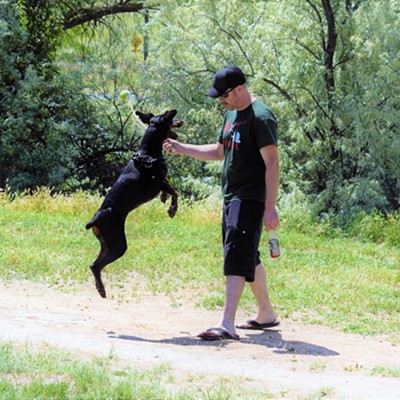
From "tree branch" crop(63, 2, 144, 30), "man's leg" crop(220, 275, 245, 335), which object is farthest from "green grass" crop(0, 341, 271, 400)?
"tree branch" crop(63, 2, 144, 30)

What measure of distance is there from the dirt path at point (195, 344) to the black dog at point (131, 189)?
2.00 feet

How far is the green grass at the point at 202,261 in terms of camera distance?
313 inches

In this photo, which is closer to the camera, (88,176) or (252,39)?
(252,39)

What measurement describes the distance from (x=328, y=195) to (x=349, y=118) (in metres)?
1.34

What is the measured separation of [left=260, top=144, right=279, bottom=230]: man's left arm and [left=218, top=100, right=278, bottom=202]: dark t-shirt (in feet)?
0.19

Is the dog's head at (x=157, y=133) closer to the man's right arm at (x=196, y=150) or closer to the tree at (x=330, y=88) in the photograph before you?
the man's right arm at (x=196, y=150)

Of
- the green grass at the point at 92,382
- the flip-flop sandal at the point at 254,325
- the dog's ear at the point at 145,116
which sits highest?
the dog's ear at the point at 145,116

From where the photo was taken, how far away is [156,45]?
17766 mm

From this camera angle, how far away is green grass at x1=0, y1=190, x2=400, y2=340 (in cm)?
795

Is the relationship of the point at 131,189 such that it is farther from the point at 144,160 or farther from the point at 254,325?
the point at 254,325

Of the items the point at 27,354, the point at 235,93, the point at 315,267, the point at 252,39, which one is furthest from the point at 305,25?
the point at 27,354

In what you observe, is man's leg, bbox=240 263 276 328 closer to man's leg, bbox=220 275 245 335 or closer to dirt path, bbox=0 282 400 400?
dirt path, bbox=0 282 400 400

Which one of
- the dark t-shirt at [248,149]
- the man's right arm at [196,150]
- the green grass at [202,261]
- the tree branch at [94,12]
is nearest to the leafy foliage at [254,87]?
the tree branch at [94,12]

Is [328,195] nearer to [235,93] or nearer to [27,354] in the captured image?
[235,93]
